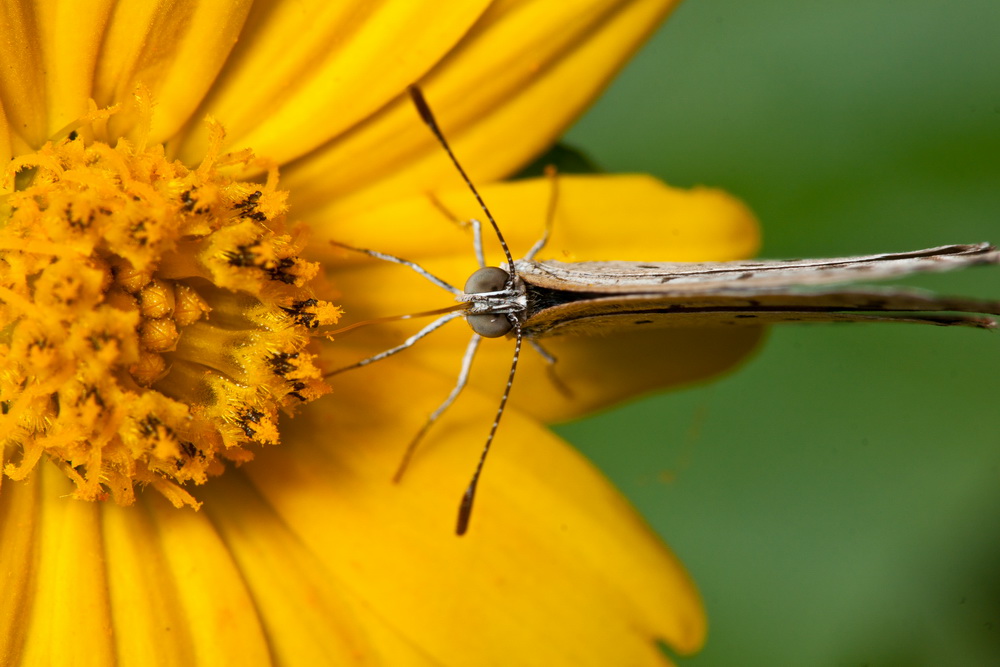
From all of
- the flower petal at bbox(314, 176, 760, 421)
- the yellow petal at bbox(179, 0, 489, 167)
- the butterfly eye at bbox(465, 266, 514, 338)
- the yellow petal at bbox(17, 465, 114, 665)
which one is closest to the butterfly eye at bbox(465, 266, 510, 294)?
the butterfly eye at bbox(465, 266, 514, 338)

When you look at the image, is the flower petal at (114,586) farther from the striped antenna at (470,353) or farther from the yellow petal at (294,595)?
the striped antenna at (470,353)

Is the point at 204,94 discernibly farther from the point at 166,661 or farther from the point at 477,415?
the point at 166,661

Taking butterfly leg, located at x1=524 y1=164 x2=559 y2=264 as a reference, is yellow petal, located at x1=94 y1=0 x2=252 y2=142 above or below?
above

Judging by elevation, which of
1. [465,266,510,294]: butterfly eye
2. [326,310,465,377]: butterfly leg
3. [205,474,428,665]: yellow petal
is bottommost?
[205,474,428,665]: yellow petal

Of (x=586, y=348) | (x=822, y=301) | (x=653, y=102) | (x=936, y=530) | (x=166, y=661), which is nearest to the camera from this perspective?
(x=822, y=301)

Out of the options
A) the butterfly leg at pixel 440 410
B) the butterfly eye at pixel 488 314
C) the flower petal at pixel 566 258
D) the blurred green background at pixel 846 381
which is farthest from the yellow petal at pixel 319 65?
the blurred green background at pixel 846 381

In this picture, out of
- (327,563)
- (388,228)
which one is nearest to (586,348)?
(388,228)

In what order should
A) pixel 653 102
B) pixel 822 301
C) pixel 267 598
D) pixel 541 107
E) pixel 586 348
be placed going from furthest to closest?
pixel 653 102, pixel 586 348, pixel 541 107, pixel 267 598, pixel 822 301

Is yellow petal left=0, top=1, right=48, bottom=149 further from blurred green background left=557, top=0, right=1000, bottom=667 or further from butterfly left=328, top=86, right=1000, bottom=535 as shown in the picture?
blurred green background left=557, top=0, right=1000, bottom=667
